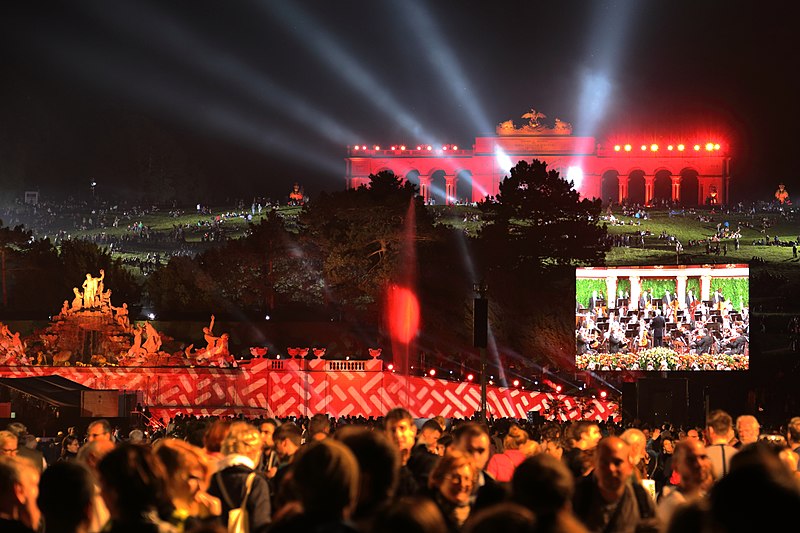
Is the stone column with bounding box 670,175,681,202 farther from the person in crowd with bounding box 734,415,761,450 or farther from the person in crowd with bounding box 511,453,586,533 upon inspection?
the person in crowd with bounding box 511,453,586,533

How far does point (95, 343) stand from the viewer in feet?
165

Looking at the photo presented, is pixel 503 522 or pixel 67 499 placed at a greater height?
pixel 503 522

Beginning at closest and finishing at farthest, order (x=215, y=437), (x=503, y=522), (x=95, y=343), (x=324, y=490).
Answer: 1. (x=503, y=522)
2. (x=324, y=490)
3. (x=215, y=437)
4. (x=95, y=343)

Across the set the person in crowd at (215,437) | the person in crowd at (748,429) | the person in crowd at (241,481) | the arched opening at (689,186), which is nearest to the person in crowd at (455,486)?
the person in crowd at (241,481)

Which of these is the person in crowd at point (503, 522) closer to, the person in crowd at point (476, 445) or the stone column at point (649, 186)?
the person in crowd at point (476, 445)

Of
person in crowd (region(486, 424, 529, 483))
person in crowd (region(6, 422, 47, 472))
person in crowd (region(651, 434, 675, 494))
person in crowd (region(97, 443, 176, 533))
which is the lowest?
person in crowd (region(651, 434, 675, 494))

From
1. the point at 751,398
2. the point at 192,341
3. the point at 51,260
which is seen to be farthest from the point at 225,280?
the point at 751,398

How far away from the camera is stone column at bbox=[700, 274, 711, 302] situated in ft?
112

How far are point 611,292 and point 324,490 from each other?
1195 inches

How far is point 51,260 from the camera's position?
6725 centimetres

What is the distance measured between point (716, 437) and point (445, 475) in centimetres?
371

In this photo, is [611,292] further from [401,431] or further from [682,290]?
[401,431]

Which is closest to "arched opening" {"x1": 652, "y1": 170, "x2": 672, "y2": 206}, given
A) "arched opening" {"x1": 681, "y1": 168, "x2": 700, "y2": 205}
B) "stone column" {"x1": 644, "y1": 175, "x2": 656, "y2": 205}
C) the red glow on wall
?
"arched opening" {"x1": 681, "y1": 168, "x2": 700, "y2": 205}

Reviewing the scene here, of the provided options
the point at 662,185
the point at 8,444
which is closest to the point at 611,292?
the point at 8,444
